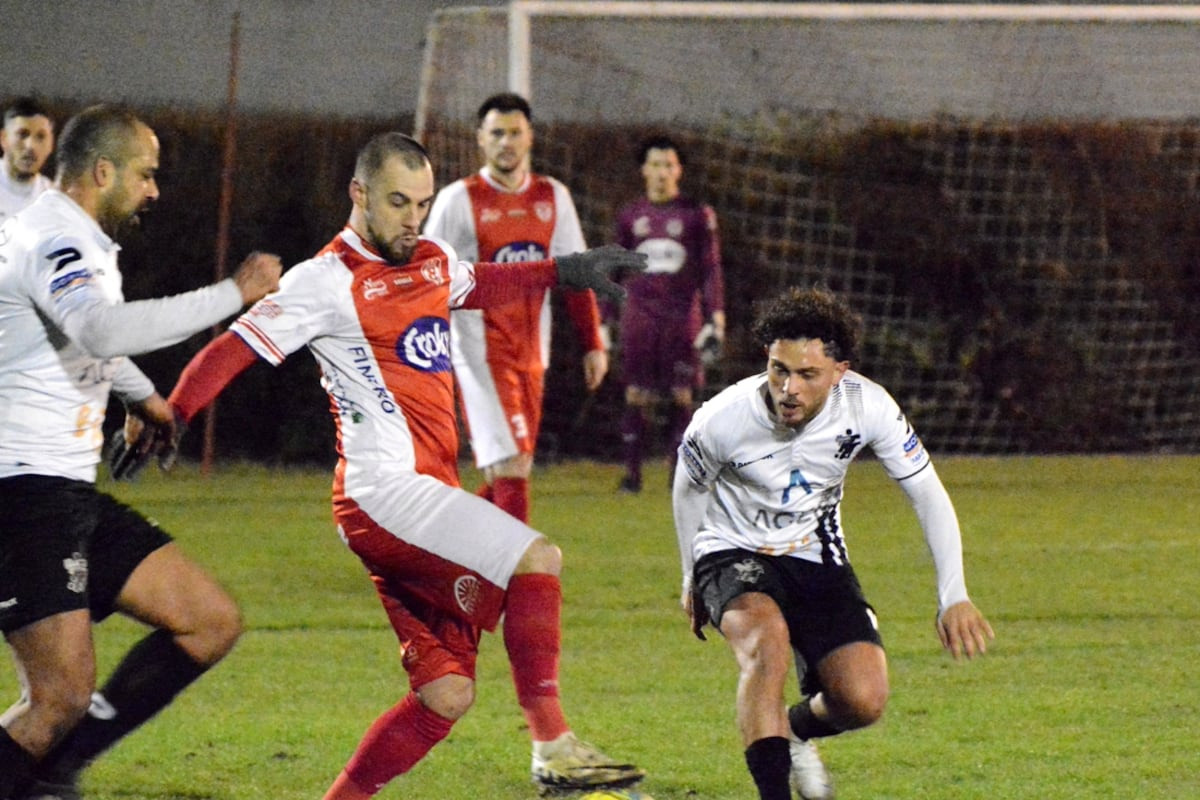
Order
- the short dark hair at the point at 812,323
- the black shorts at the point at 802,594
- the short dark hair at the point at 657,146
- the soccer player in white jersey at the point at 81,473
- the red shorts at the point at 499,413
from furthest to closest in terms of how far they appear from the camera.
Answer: the short dark hair at the point at 657,146, the red shorts at the point at 499,413, the black shorts at the point at 802,594, the short dark hair at the point at 812,323, the soccer player in white jersey at the point at 81,473

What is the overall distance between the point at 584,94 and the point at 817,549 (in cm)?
931

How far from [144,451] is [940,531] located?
7.16 feet

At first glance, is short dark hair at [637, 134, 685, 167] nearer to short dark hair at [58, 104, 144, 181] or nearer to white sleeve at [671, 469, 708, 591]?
white sleeve at [671, 469, 708, 591]

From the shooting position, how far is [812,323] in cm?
495

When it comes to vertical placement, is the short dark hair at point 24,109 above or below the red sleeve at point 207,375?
above

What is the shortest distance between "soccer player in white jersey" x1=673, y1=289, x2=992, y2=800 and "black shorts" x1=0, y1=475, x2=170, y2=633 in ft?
5.12

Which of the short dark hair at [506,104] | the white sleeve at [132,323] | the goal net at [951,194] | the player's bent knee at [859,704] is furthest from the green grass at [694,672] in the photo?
the goal net at [951,194]

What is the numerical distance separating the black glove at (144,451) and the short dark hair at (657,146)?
7.45m

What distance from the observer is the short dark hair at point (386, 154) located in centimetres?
488

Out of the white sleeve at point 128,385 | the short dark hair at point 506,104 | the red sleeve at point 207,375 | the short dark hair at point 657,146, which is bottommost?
the white sleeve at point 128,385

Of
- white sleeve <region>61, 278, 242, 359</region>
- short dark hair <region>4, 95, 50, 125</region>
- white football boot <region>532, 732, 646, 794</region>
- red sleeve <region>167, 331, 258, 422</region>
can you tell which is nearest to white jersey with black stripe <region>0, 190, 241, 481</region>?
white sleeve <region>61, 278, 242, 359</region>

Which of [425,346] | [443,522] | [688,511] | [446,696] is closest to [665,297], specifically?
[688,511]

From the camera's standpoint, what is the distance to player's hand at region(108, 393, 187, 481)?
470 cm

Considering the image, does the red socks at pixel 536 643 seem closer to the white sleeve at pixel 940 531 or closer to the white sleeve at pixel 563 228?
the white sleeve at pixel 940 531
